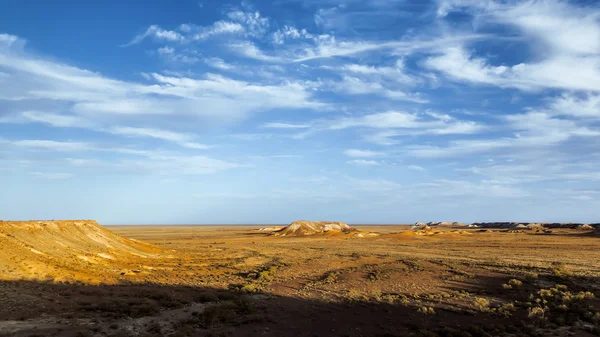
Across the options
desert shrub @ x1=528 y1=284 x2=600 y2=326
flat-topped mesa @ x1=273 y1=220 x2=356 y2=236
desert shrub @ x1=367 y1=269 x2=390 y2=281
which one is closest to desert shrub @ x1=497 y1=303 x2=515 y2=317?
desert shrub @ x1=528 y1=284 x2=600 y2=326

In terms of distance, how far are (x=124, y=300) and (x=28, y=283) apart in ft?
19.0

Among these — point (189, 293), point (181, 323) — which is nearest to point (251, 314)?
point (181, 323)

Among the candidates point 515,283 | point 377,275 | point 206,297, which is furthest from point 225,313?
point 515,283

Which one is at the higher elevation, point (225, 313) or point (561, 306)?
point (561, 306)

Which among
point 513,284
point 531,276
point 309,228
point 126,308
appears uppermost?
point 309,228

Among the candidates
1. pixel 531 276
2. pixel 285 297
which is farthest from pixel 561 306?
pixel 285 297

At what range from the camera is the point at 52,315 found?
1648cm

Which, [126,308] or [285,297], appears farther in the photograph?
[285,297]

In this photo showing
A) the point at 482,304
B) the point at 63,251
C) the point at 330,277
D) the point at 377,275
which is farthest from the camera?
the point at 63,251

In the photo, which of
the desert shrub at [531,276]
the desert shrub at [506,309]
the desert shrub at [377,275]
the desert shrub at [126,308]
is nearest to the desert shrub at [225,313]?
the desert shrub at [126,308]

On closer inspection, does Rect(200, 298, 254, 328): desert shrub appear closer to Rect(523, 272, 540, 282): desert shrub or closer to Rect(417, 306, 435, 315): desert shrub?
Rect(417, 306, 435, 315): desert shrub

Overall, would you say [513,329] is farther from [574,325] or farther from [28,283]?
[28,283]

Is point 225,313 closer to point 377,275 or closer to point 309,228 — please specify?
point 377,275

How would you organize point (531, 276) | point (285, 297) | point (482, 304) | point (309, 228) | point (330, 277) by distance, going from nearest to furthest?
point (482, 304), point (285, 297), point (531, 276), point (330, 277), point (309, 228)
